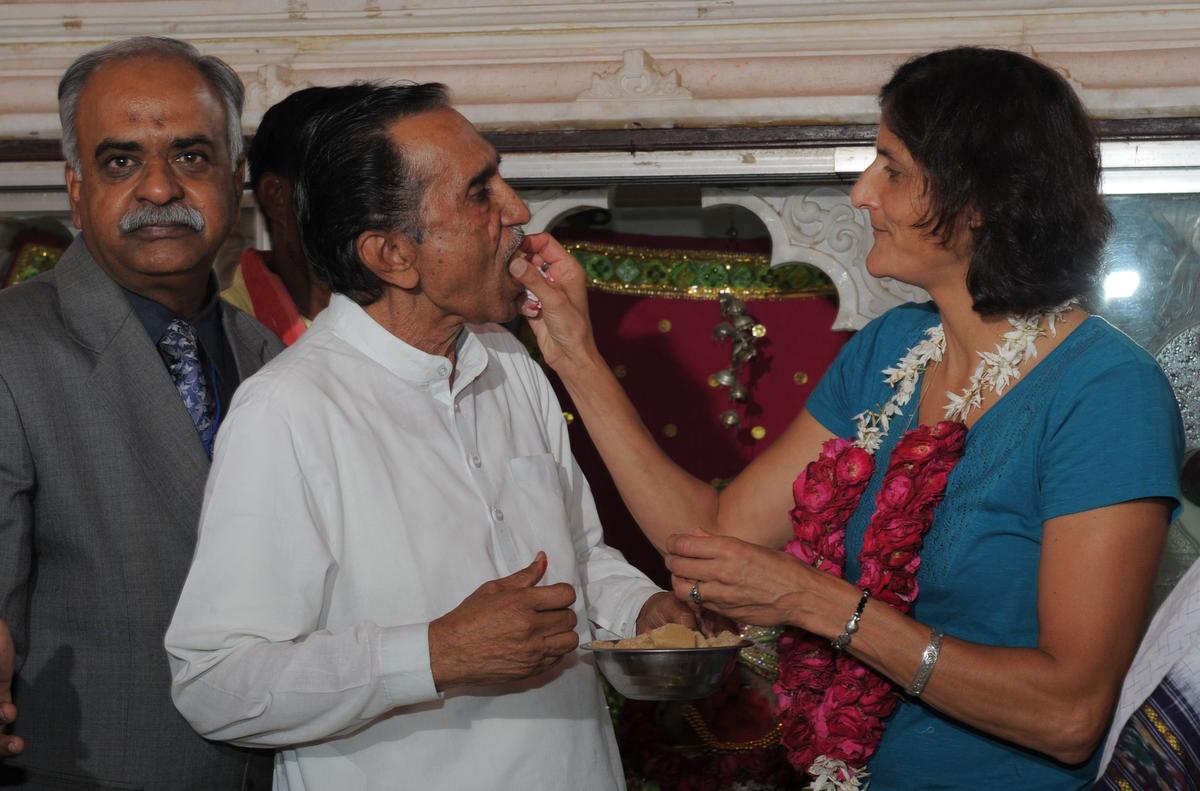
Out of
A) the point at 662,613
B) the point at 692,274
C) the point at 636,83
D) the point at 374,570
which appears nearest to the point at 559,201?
the point at 636,83

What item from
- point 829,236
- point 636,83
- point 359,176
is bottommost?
point 359,176

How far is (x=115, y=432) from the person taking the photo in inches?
83.4

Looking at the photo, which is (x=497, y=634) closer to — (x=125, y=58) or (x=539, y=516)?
(x=539, y=516)

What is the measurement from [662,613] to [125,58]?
131cm

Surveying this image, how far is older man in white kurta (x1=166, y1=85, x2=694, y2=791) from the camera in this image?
184 centimetres

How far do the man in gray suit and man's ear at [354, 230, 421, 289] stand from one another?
1.14ft

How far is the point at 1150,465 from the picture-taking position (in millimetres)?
1868

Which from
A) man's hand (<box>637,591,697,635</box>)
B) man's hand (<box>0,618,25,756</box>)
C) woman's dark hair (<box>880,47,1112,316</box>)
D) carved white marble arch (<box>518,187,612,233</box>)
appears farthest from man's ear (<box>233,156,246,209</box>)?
woman's dark hair (<box>880,47,1112,316</box>)

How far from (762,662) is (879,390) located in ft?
4.31

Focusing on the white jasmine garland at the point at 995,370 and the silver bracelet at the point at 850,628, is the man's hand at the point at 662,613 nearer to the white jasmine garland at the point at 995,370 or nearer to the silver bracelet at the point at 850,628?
the silver bracelet at the point at 850,628

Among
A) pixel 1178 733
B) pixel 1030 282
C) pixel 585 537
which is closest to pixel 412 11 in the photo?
pixel 585 537

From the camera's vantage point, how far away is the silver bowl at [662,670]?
2.00m

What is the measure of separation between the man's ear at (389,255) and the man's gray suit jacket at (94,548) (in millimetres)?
402

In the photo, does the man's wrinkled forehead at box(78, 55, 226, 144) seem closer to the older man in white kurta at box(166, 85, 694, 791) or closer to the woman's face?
the older man in white kurta at box(166, 85, 694, 791)
